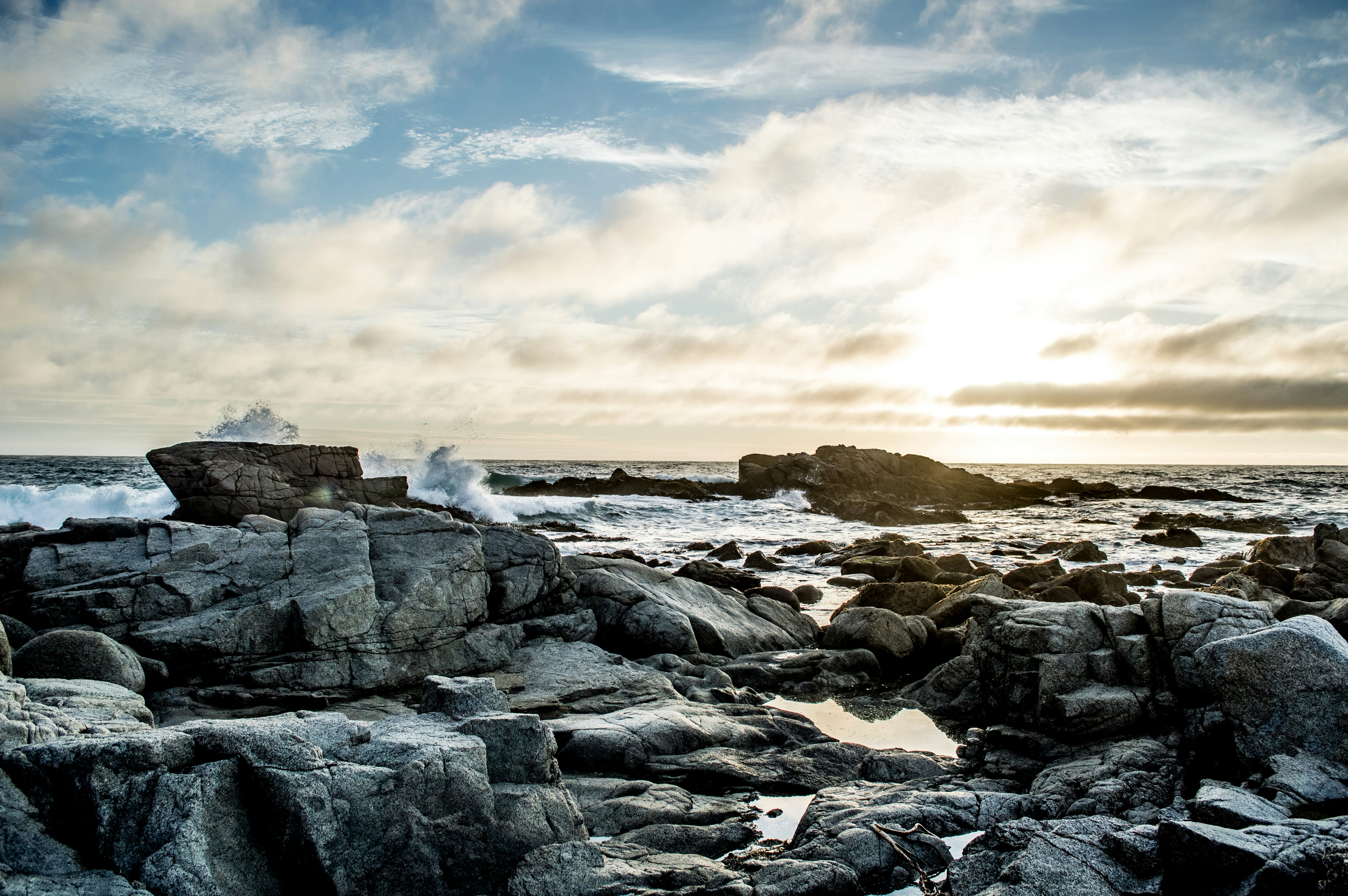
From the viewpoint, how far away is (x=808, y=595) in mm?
20594

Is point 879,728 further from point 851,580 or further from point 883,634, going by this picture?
point 851,580

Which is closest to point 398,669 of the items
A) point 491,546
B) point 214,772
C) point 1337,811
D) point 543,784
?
point 491,546

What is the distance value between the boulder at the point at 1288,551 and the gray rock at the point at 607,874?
69.7 ft

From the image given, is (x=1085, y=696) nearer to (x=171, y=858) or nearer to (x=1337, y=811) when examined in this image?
(x=1337, y=811)

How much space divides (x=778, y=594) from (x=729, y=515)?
29.1 metres

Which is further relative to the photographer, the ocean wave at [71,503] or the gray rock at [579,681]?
the ocean wave at [71,503]

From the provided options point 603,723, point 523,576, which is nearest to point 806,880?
point 603,723

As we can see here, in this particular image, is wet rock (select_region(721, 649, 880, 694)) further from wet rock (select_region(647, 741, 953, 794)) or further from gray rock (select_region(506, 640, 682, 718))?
wet rock (select_region(647, 741, 953, 794))

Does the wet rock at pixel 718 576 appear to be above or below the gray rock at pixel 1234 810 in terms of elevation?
below

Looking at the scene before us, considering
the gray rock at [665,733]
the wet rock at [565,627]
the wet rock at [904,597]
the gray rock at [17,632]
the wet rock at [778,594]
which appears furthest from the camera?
the wet rock at [778,594]

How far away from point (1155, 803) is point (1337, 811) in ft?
4.62

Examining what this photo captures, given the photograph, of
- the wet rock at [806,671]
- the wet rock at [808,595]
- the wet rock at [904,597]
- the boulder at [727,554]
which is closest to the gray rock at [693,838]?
the wet rock at [806,671]

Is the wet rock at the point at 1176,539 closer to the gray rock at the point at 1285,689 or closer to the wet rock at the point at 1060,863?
the gray rock at the point at 1285,689

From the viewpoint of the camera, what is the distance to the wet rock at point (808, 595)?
803 inches
